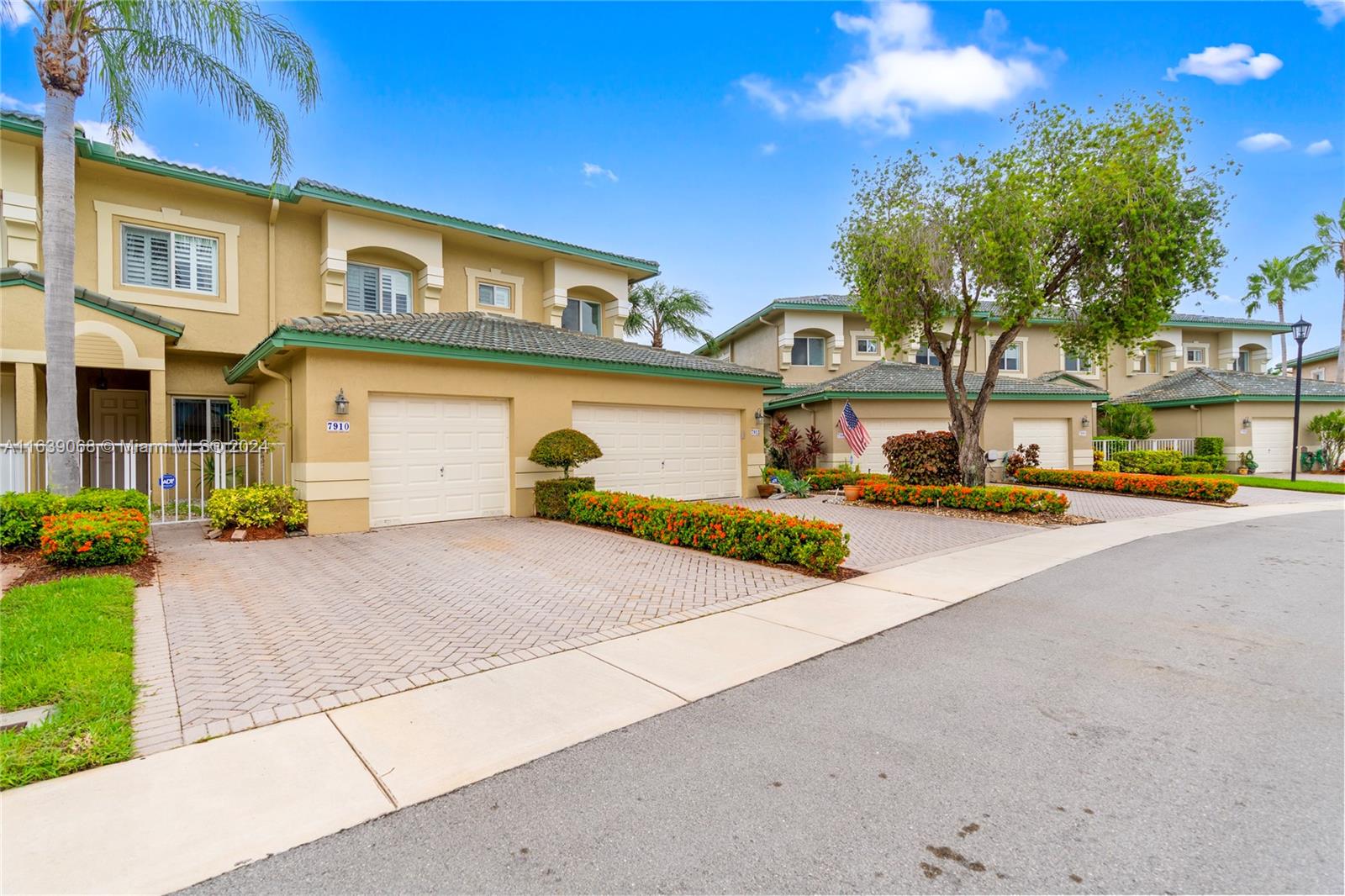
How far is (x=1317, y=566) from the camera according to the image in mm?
8539

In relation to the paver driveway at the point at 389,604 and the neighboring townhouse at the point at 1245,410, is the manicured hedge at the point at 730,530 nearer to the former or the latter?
the paver driveway at the point at 389,604

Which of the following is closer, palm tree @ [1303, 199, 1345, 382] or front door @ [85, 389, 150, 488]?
front door @ [85, 389, 150, 488]

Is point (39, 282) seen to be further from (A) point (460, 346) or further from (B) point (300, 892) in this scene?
(B) point (300, 892)

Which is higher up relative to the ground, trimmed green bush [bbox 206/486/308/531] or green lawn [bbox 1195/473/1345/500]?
trimmed green bush [bbox 206/486/308/531]

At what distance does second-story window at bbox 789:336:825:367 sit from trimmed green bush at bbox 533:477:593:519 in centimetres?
1533

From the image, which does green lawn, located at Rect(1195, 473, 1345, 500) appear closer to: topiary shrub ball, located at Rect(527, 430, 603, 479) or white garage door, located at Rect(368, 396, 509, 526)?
topiary shrub ball, located at Rect(527, 430, 603, 479)

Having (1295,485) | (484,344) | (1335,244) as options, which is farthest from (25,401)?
(1335,244)

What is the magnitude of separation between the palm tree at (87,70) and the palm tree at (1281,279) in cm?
4937

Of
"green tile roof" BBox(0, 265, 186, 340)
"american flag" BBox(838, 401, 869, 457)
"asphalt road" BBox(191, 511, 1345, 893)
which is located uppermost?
"green tile roof" BBox(0, 265, 186, 340)

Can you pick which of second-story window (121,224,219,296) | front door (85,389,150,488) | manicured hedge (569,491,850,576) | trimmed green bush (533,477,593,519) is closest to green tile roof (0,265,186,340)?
second-story window (121,224,219,296)

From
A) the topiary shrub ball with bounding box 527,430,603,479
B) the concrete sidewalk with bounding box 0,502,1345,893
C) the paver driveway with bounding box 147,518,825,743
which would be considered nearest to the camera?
the concrete sidewalk with bounding box 0,502,1345,893

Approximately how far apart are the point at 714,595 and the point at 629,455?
26.5 ft

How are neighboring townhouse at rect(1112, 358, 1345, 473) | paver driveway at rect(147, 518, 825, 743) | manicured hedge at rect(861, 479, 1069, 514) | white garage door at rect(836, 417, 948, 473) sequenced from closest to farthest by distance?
1. paver driveway at rect(147, 518, 825, 743)
2. manicured hedge at rect(861, 479, 1069, 514)
3. white garage door at rect(836, 417, 948, 473)
4. neighboring townhouse at rect(1112, 358, 1345, 473)

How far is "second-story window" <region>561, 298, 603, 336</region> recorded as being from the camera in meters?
19.2
